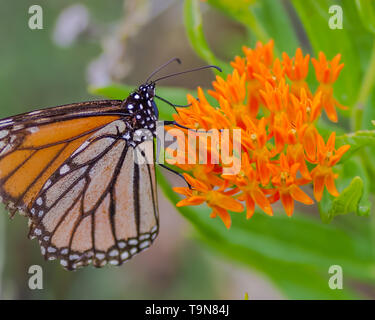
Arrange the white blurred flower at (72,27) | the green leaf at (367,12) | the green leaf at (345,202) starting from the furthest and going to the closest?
the white blurred flower at (72,27)
the green leaf at (367,12)
the green leaf at (345,202)

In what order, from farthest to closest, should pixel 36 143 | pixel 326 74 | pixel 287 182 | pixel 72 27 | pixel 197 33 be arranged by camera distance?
pixel 72 27 → pixel 197 33 → pixel 36 143 → pixel 326 74 → pixel 287 182

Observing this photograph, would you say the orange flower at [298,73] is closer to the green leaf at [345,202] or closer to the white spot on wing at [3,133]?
the green leaf at [345,202]

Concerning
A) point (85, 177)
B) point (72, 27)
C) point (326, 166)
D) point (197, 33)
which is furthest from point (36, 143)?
point (72, 27)

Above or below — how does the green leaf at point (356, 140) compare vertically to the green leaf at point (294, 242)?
above

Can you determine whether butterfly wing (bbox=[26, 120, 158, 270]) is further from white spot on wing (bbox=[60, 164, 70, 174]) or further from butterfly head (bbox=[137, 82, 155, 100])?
butterfly head (bbox=[137, 82, 155, 100])

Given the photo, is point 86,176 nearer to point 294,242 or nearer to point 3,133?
point 3,133

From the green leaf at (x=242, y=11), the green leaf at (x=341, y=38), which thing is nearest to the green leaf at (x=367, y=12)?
the green leaf at (x=341, y=38)

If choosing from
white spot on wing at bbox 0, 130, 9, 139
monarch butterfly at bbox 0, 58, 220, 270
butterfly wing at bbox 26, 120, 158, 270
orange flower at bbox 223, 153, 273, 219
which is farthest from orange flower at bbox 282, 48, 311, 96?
white spot on wing at bbox 0, 130, 9, 139
